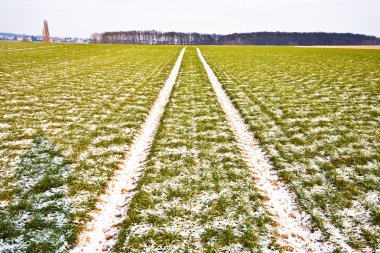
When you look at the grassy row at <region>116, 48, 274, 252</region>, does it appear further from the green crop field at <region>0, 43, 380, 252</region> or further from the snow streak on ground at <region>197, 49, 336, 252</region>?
the snow streak on ground at <region>197, 49, 336, 252</region>

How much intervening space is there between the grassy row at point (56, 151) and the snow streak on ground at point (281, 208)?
16.5 feet

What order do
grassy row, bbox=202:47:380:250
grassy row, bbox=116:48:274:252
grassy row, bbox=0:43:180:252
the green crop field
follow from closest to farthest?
grassy row, bbox=116:48:274:252, the green crop field, grassy row, bbox=0:43:180:252, grassy row, bbox=202:47:380:250

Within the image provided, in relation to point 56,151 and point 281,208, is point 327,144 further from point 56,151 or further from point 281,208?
point 56,151

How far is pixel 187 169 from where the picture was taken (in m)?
9.07

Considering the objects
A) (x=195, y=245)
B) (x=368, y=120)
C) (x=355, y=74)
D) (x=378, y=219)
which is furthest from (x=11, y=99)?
(x=355, y=74)

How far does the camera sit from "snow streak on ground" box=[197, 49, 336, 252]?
5957 mm

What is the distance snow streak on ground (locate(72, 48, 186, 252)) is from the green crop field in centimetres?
23

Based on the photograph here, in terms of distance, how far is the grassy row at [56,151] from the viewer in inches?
247

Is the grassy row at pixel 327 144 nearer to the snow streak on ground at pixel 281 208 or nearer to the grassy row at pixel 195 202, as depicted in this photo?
the snow streak on ground at pixel 281 208

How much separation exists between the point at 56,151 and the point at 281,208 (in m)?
8.47

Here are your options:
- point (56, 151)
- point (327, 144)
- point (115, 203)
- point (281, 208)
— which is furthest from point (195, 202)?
point (327, 144)

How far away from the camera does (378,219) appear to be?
6.55 m

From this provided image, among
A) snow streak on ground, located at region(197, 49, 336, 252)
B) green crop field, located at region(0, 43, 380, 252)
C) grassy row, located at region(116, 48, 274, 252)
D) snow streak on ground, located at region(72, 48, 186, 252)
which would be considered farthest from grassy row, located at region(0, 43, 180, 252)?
snow streak on ground, located at region(197, 49, 336, 252)

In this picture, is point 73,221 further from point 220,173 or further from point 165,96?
point 165,96
